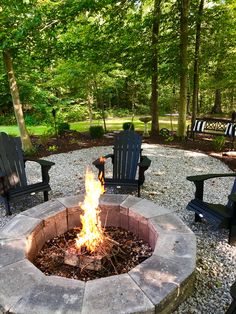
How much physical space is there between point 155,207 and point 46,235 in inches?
52.2

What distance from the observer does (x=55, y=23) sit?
5934mm

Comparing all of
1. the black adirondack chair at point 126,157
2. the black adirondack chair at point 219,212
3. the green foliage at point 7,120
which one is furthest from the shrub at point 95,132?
the green foliage at point 7,120

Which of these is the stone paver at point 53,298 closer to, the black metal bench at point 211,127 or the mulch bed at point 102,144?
the mulch bed at point 102,144

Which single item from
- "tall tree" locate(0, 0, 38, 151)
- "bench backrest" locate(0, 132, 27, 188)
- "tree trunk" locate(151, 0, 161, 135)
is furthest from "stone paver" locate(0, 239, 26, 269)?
"tree trunk" locate(151, 0, 161, 135)

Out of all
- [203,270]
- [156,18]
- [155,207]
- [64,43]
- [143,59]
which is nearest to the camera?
Result: [203,270]

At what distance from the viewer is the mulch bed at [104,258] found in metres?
2.52

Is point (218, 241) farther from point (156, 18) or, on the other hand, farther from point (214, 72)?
point (214, 72)

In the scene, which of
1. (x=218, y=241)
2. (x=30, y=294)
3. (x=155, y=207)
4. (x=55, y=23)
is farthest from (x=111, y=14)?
(x=30, y=294)

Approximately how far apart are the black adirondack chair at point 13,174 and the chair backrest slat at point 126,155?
1.18 m

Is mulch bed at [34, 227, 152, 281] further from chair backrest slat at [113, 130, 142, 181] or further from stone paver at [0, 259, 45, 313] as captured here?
chair backrest slat at [113, 130, 142, 181]

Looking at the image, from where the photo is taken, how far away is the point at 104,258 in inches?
102

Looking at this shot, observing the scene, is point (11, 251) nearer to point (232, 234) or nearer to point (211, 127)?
point (232, 234)

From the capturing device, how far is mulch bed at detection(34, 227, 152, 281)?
252cm

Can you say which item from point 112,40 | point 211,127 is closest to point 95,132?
point 112,40
